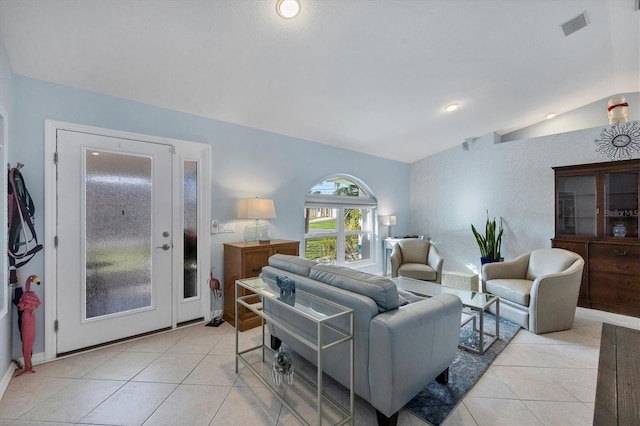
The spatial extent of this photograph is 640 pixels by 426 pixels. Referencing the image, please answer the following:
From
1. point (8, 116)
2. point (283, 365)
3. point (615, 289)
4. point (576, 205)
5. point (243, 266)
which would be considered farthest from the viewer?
point (576, 205)

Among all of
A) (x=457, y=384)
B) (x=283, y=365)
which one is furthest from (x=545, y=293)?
(x=283, y=365)

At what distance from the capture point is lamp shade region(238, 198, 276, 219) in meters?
3.31

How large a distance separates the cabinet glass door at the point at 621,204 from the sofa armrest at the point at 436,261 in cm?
205

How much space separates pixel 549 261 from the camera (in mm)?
3383

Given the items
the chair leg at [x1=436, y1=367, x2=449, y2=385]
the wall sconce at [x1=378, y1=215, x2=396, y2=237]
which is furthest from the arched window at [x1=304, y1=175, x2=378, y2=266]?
the chair leg at [x1=436, y1=367, x2=449, y2=385]

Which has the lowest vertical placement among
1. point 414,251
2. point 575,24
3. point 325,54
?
point 414,251

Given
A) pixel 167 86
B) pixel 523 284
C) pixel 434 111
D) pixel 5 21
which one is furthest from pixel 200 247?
pixel 523 284

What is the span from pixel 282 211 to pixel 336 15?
248 cm

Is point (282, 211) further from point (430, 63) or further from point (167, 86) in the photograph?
point (430, 63)

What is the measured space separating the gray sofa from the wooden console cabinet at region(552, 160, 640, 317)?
3116 millimetres

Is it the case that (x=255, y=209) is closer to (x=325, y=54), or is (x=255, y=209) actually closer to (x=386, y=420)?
(x=325, y=54)

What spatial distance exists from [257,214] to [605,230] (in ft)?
14.7

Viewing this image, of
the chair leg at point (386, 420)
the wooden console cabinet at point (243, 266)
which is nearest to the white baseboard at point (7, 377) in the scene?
the wooden console cabinet at point (243, 266)

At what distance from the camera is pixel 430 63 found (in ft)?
9.16
